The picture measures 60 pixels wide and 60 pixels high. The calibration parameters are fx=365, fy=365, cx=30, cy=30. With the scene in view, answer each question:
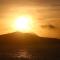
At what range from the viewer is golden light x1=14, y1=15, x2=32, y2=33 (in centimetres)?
246

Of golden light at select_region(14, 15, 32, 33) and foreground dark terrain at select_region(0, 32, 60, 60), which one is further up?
golden light at select_region(14, 15, 32, 33)

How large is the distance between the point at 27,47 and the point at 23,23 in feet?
0.54

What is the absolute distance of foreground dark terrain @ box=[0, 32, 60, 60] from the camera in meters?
2.44

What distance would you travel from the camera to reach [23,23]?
2.47 m

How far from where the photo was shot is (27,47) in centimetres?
247

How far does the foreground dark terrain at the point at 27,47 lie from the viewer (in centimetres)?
244

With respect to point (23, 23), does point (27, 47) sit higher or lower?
lower

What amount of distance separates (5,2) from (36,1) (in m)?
0.21

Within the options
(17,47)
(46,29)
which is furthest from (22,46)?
(46,29)

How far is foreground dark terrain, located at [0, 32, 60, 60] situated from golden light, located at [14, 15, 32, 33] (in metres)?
0.04

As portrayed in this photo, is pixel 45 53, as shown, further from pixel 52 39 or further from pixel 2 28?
pixel 2 28

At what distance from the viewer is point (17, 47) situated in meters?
2.48

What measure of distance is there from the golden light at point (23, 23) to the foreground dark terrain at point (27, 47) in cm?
4

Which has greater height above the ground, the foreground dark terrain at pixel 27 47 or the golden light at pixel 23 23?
the golden light at pixel 23 23
